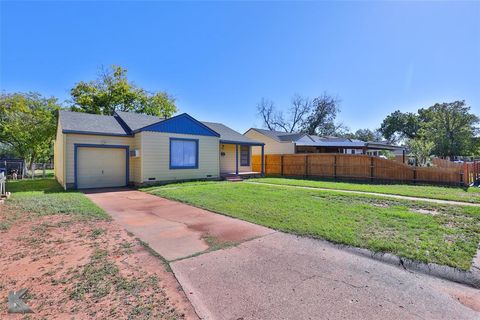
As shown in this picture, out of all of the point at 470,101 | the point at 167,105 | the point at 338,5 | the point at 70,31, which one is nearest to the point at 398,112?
the point at 470,101

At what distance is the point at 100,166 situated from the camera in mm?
12578

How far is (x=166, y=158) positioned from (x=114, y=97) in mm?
16914

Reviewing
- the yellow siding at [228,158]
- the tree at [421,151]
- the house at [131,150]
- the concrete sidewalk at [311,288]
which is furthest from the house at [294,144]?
the concrete sidewalk at [311,288]

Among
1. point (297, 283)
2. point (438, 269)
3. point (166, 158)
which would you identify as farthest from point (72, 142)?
point (438, 269)

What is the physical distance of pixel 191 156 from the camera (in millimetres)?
14484

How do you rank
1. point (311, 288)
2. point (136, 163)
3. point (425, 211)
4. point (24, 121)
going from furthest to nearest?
1. point (24, 121)
2. point (136, 163)
3. point (425, 211)
4. point (311, 288)

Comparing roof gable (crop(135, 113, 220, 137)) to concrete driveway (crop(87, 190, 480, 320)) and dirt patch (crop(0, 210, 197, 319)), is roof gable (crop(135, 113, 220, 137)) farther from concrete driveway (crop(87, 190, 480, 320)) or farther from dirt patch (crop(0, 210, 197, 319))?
concrete driveway (crop(87, 190, 480, 320))

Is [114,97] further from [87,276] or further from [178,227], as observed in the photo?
[87,276]

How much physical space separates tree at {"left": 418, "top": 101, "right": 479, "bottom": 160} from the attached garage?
146ft

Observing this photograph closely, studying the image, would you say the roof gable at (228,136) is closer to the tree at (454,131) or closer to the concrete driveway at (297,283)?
the concrete driveway at (297,283)

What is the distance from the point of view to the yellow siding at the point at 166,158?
41.6 feet

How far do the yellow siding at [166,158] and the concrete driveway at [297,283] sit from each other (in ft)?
26.7

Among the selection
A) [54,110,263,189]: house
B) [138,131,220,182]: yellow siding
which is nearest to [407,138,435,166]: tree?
[54,110,263,189]: house

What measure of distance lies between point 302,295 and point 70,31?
15.9 m
